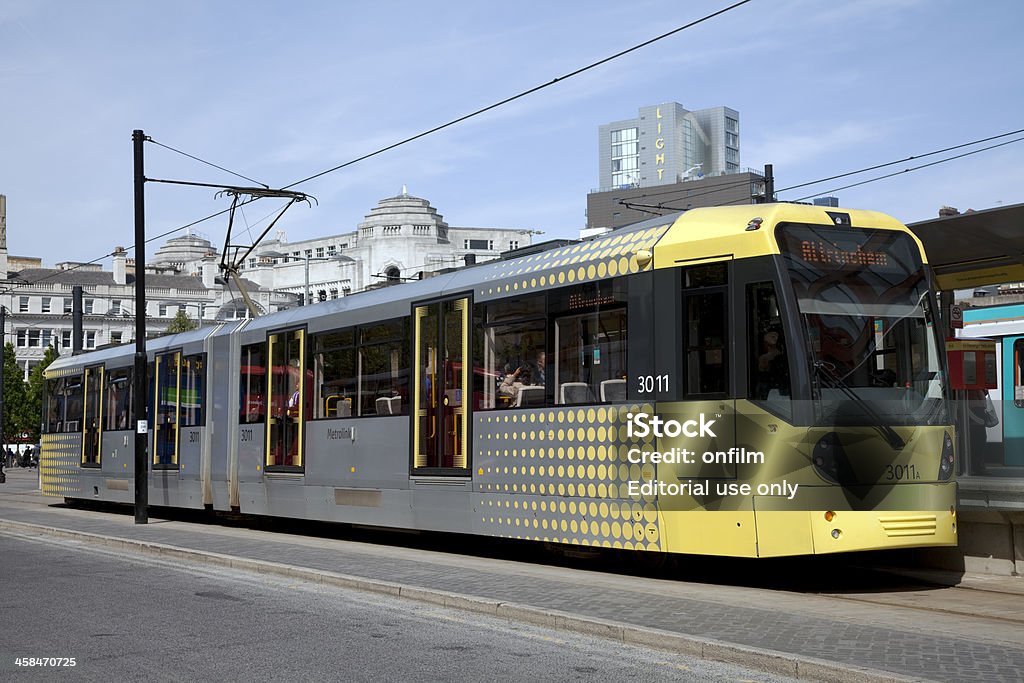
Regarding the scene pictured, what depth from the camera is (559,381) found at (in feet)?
47.3

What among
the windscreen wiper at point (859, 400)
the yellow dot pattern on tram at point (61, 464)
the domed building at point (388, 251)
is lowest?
the yellow dot pattern on tram at point (61, 464)

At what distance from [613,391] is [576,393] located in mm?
615

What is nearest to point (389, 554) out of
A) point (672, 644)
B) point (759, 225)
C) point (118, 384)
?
point (759, 225)

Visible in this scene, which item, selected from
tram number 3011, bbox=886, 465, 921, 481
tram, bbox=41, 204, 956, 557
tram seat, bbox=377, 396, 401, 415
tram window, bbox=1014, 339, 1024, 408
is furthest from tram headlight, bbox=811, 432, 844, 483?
tram window, bbox=1014, 339, 1024, 408

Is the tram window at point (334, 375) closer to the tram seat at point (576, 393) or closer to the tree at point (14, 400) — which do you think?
the tram seat at point (576, 393)

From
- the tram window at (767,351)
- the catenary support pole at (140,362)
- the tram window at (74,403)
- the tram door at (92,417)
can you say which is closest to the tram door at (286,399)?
the catenary support pole at (140,362)

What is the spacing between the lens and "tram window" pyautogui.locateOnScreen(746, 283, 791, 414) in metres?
12.2

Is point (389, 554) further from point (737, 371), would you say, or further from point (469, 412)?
point (737, 371)

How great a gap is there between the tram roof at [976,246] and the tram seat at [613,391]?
388 cm

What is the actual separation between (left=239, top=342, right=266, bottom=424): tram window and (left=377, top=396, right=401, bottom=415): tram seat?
13.7 feet

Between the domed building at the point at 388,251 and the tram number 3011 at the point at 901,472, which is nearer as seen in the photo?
the tram number 3011 at the point at 901,472

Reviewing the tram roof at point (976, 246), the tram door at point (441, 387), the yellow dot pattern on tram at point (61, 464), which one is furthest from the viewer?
the yellow dot pattern on tram at point (61, 464)

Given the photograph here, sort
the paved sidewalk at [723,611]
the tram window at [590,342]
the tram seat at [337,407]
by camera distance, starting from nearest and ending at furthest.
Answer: the paved sidewalk at [723,611]
the tram window at [590,342]
the tram seat at [337,407]

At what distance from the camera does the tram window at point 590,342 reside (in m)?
13.7
